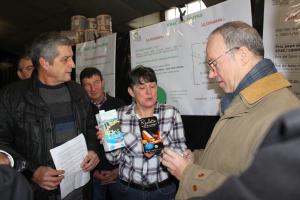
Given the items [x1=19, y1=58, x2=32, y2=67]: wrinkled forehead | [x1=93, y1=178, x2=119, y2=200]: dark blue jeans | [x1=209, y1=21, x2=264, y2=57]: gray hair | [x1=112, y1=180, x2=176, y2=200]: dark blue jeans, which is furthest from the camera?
[x1=19, y1=58, x2=32, y2=67]: wrinkled forehead

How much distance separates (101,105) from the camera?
8.61 feet

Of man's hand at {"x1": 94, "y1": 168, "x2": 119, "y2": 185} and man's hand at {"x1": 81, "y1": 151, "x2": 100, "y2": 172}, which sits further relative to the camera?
man's hand at {"x1": 94, "y1": 168, "x2": 119, "y2": 185}

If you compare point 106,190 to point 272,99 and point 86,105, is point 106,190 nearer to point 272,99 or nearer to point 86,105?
point 86,105


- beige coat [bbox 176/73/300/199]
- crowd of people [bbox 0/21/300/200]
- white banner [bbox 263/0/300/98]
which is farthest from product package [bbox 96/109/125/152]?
white banner [bbox 263/0/300/98]

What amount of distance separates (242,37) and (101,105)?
1.73 metres

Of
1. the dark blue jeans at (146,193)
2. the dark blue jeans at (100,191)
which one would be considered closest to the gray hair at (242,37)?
the dark blue jeans at (146,193)

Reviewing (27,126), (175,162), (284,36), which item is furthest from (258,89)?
(27,126)

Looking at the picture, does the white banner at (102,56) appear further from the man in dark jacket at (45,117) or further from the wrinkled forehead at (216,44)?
the wrinkled forehead at (216,44)

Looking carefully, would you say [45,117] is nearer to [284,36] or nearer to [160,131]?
[160,131]

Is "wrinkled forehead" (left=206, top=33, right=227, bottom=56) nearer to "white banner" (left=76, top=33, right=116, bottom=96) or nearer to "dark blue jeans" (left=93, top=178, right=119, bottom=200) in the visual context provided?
"white banner" (left=76, top=33, right=116, bottom=96)

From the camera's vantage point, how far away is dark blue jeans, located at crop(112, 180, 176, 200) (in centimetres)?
187

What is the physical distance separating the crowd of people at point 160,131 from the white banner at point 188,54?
0.58ft

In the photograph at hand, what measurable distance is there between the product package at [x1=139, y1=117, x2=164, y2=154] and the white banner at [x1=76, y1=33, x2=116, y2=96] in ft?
4.01

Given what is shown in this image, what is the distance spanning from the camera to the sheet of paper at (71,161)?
1.69 meters
